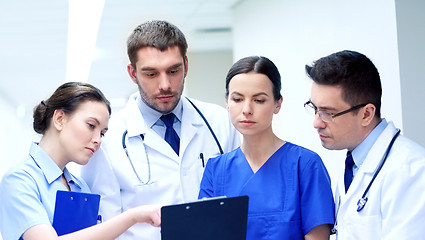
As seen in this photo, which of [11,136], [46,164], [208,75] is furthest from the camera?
[11,136]

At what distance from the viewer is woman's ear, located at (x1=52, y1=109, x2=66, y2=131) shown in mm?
1688

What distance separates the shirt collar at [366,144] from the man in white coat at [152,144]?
0.52 metres

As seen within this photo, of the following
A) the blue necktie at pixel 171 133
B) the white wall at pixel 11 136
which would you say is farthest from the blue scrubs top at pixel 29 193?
the white wall at pixel 11 136

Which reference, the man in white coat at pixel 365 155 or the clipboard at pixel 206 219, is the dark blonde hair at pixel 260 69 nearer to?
the man in white coat at pixel 365 155

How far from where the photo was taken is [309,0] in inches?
134

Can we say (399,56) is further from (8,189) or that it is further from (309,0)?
(8,189)

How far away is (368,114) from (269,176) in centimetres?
35

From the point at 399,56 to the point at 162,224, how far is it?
4.99 feet

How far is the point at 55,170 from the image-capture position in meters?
1.67

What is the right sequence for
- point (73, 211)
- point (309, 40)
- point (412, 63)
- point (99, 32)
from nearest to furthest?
point (73, 211)
point (412, 63)
point (309, 40)
point (99, 32)

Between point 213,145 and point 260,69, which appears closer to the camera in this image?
point 260,69

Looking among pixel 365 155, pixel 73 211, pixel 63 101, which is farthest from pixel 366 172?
pixel 63 101

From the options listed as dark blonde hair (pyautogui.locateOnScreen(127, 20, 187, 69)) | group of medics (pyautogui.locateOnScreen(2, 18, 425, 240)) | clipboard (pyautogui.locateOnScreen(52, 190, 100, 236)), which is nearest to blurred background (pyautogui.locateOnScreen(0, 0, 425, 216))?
dark blonde hair (pyautogui.locateOnScreen(127, 20, 187, 69))

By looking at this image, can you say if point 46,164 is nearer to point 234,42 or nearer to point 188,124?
point 188,124
